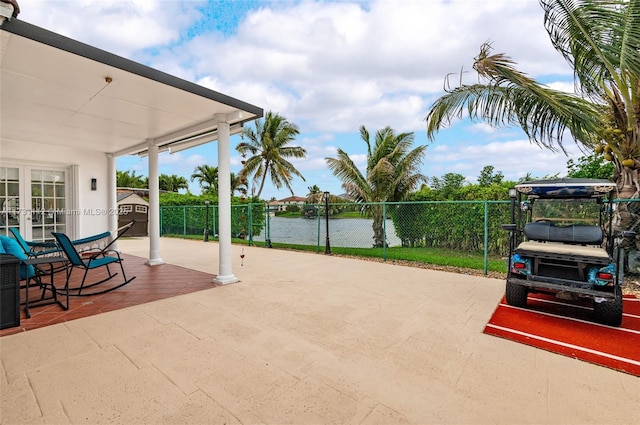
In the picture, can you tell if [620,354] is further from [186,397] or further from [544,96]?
[544,96]

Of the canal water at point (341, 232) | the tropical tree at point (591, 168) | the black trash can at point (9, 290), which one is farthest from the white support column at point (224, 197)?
the tropical tree at point (591, 168)

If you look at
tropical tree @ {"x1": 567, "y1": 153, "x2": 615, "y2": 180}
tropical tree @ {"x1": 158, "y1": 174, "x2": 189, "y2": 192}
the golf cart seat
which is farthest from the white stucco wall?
tropical tree @ {"x1": 158, "y1": 174, "x2": 189, "y2": 192}

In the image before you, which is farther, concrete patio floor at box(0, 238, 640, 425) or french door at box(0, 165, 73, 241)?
french door at box(0, 165, 73, 241)

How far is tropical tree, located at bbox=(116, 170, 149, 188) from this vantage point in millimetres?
28105

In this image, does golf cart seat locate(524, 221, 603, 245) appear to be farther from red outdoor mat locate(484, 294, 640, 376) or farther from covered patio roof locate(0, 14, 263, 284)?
covered patio roof locate(0, 14, 263, 284)

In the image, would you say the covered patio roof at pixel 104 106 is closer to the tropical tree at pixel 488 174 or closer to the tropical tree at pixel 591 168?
the tropical tree at pixel 591 168

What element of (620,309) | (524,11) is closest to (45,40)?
(620,309)

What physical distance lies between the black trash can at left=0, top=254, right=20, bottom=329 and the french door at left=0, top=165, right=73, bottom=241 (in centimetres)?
496

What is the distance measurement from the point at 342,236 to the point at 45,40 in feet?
26.2

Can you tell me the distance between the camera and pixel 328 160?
10070 millimetres

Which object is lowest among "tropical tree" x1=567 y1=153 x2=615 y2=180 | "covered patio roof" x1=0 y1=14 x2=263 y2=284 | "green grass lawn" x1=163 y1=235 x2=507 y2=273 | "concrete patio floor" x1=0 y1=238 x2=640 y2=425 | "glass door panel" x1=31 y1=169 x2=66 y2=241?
"concrete patio floor" x1=0 y1=238 x2=640 y2=425

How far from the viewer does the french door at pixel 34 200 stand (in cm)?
675

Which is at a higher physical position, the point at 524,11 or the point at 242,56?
the point at 242,56

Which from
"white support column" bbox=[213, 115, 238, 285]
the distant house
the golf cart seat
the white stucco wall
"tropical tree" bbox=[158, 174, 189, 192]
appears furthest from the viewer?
"tropical tree" bbox=[158, 174, 189, 192]
